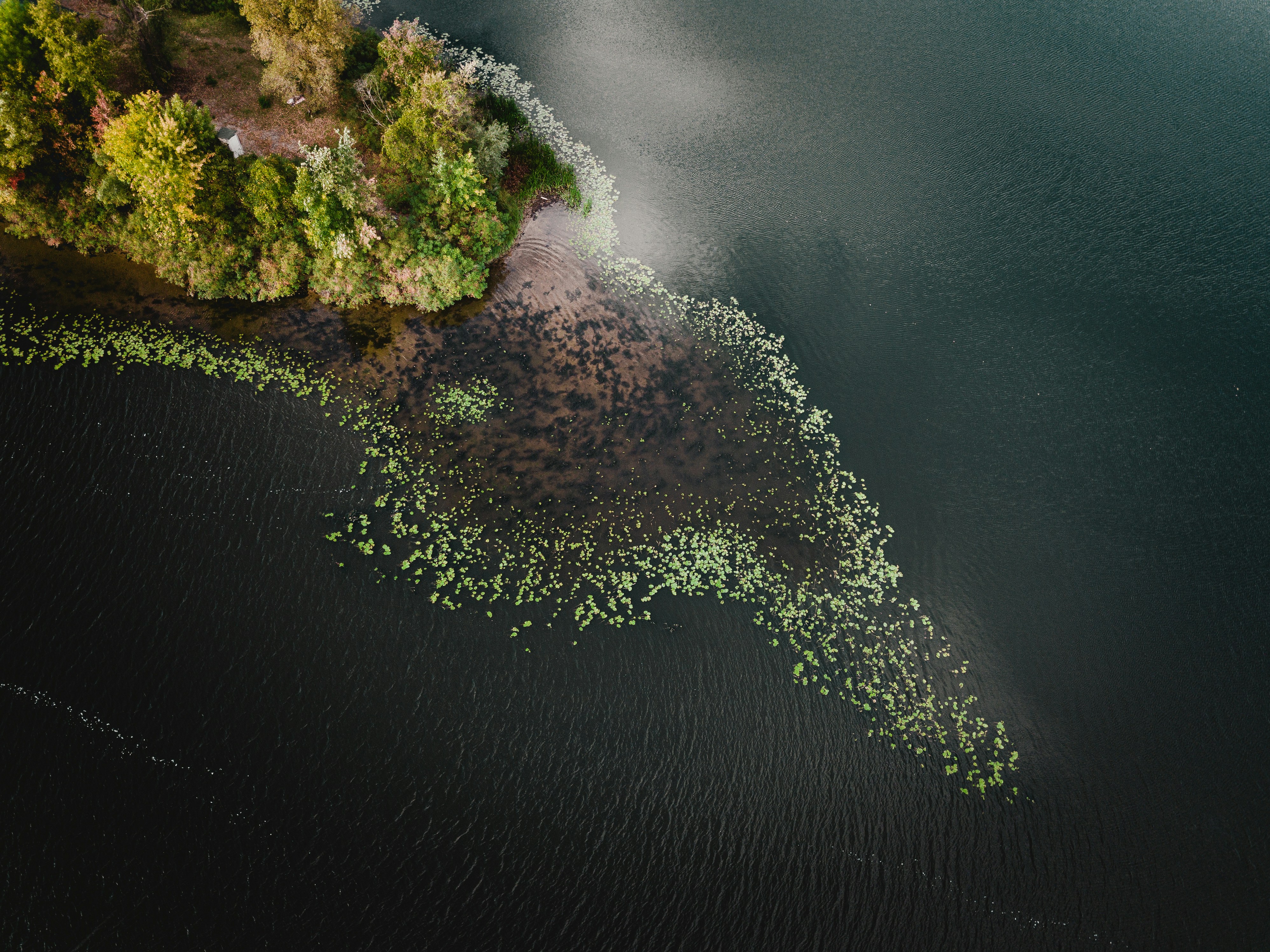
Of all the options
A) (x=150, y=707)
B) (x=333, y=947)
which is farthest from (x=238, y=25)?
(x=333, y=947)

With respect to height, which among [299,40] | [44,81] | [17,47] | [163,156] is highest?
[299,40]

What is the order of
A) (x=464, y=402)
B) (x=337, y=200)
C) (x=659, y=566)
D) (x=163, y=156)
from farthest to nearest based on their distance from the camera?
(x=464, y=402) < (x=337, y=200) < (x=163, y=156) < (x=659, y=566)

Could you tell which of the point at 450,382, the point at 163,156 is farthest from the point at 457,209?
the point at 163,156

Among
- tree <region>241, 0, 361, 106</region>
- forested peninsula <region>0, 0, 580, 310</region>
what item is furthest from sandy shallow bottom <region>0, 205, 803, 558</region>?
tree <region>241, 0, 361, 106</region>

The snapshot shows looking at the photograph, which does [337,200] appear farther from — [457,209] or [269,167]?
[457,209]

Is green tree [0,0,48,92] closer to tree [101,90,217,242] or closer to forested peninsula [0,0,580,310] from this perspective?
forested peninsula [0,0,580,310]
